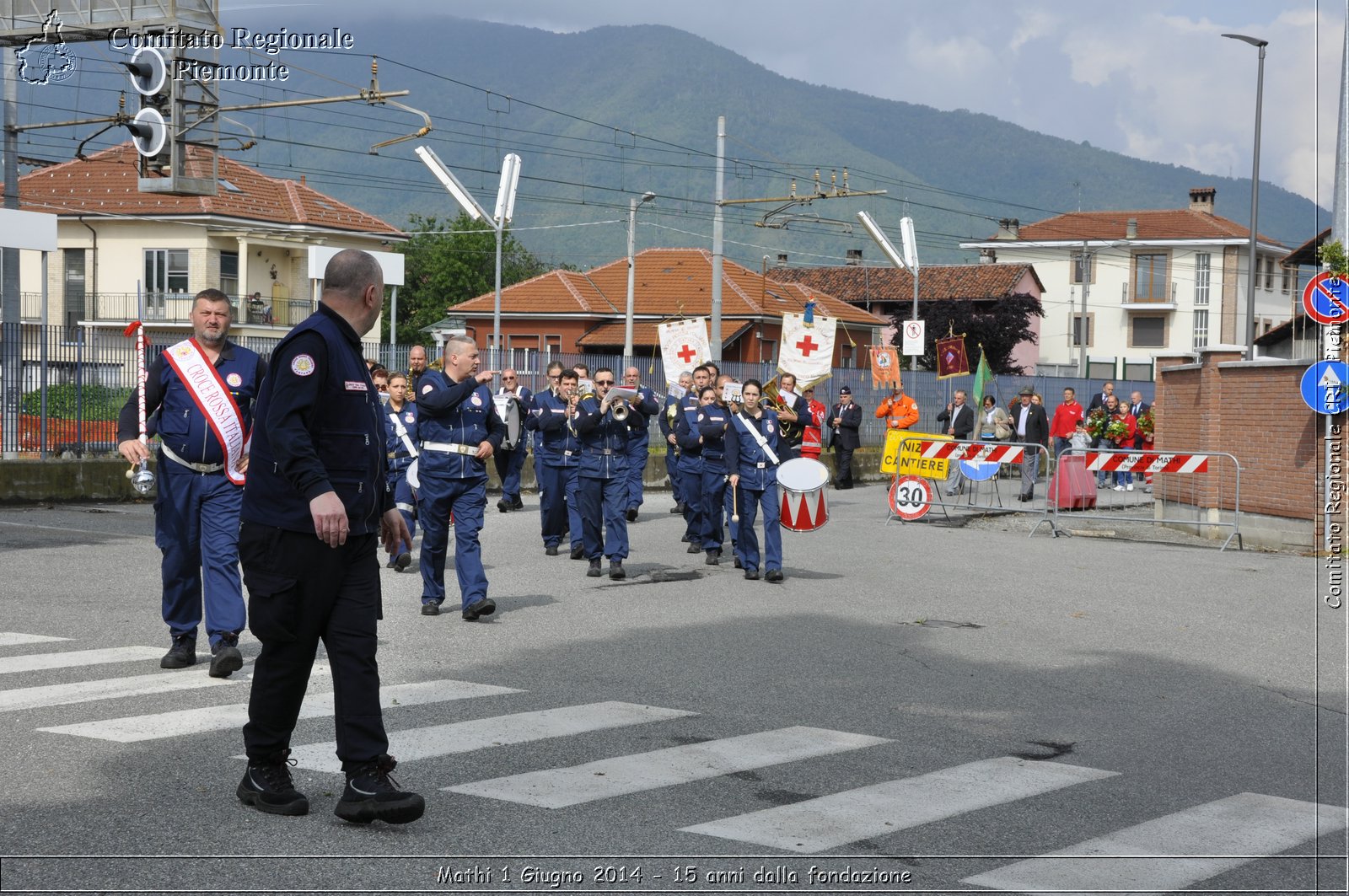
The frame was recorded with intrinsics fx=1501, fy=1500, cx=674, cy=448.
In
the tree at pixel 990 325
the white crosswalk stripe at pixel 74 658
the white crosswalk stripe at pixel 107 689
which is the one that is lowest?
the white crosswalk stripe at pixel 74 658

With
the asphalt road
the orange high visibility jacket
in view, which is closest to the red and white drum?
the asphalt road

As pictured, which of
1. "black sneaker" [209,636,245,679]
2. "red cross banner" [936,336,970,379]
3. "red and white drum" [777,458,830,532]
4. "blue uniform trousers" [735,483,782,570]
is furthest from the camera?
"red cross banner" [936,336,970,379]

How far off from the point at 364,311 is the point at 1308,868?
4000 mm

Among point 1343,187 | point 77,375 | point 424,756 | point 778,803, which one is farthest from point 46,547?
point 1343,187

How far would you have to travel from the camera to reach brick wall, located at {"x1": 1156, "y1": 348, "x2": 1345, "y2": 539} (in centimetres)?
1864

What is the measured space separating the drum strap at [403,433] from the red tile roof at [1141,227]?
82.1 meters

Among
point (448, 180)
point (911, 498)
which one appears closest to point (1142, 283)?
point (448, 180)

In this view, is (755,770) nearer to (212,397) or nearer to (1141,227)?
(212,397)

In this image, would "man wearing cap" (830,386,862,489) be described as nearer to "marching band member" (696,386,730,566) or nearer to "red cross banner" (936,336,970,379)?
"red cross banner" (936,336,970,379)

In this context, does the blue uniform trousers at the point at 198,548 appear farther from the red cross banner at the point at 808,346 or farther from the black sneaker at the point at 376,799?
the red cross banner at the point at 808,346

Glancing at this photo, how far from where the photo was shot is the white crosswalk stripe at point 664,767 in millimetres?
5910

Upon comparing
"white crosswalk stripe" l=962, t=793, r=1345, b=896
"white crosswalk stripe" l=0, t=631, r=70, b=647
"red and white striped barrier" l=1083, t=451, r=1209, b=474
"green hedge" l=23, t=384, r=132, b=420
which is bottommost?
"white crosswalk stripe" l=962, t=793, r=1345, b=896

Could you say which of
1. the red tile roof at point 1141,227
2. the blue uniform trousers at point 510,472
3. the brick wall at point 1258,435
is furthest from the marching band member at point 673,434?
→ the red tile roof at point 1141,227

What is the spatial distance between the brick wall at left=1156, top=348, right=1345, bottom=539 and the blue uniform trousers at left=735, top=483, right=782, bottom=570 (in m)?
7.83
